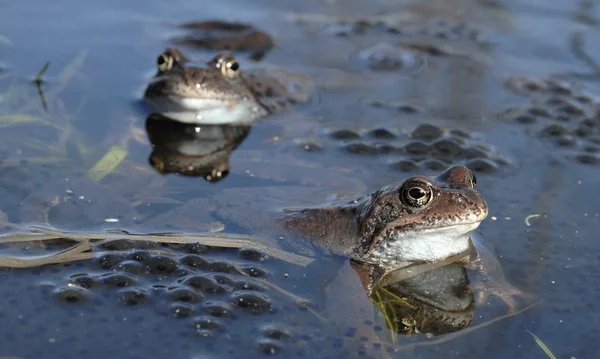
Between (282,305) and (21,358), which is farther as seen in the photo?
(282,305)

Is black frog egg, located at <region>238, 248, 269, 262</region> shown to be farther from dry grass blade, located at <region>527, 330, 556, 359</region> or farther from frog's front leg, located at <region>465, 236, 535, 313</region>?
dry grass blade, located at <region>527, 330, 556, 359</region>

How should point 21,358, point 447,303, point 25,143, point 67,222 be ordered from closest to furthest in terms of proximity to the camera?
1. point 21,358
2. point 447,303
3. point 67,222
4. point 25,143

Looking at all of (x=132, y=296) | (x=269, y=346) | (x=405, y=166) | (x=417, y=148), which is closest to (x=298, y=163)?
(x=405, y=166)

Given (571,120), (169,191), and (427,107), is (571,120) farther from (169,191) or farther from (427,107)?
(169,191)

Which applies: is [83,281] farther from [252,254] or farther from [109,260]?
[252,254]

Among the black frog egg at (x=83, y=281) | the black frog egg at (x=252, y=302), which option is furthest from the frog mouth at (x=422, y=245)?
the black frog egg at (x=83, y=281)

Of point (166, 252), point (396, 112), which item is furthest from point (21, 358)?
point (396, 112)

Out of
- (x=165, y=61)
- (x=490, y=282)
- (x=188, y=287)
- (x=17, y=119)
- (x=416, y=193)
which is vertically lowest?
(x=490, y=282)

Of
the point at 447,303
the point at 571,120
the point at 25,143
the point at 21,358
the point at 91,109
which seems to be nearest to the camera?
the point at 21,358
